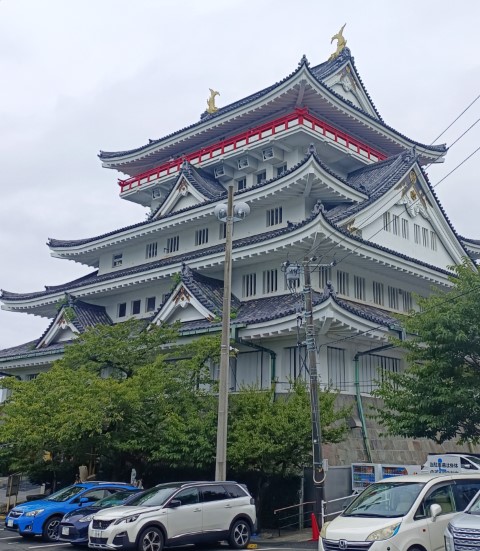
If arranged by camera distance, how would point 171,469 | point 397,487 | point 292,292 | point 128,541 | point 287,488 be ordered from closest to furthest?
point 397,487 < point 128,541 < point 287,488 < point 171,469 < point 292,292

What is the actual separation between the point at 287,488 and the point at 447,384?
19.7 feet

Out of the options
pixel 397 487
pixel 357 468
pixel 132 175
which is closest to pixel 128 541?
pixel 397 487

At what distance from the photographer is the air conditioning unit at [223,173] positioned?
115ft

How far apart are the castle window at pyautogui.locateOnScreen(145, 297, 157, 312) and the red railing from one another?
7808mm

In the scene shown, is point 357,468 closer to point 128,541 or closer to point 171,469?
point 171,469

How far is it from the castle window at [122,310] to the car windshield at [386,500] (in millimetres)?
23281

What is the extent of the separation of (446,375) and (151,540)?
9.59 m

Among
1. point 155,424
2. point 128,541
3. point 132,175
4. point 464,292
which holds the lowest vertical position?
point 128,541

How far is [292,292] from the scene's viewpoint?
25781 mm

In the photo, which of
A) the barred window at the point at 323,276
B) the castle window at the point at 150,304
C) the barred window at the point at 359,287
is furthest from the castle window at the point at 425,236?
the castle window at the point at 150,304

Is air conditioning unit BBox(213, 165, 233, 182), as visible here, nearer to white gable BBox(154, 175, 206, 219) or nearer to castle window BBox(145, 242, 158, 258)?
white gable BBox(154, 175, 206, 219)

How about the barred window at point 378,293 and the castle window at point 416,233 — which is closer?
the barred window at point 378,293

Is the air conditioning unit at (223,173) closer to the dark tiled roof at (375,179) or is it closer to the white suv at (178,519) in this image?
the dark tiled roof at (375,179)

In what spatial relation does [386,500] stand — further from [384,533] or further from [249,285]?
[249,285]
